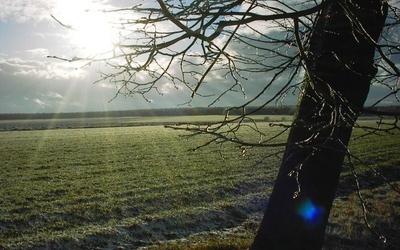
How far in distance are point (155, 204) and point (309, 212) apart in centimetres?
849

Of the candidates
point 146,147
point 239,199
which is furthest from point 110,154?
point 239,199

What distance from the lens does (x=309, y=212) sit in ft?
14.3

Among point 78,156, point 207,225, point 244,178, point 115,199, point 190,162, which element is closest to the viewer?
point 207,225

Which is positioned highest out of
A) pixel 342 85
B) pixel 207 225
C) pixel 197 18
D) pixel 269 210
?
pixel 197 18

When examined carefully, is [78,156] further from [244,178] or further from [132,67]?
[132,67]

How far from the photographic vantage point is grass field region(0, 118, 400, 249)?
9.01 metres

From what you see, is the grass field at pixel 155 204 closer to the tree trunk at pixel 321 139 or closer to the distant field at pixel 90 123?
the tree trunk at pixel 321 139

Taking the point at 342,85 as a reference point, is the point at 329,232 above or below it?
below

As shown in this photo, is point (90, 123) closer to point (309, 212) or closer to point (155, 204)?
point (155, 204)

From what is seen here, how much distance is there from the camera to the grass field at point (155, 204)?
29.6ft

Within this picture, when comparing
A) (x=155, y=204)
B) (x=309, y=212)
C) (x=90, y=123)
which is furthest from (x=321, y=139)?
(x=90, y=123)

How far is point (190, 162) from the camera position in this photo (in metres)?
20.0

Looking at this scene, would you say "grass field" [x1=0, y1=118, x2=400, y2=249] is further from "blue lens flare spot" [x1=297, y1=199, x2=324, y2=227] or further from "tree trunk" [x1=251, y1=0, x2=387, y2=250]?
"blue lens flare spot" [x1=297, y1=199, x2=324, y2=227]

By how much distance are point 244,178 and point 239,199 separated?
3179 millimetres
